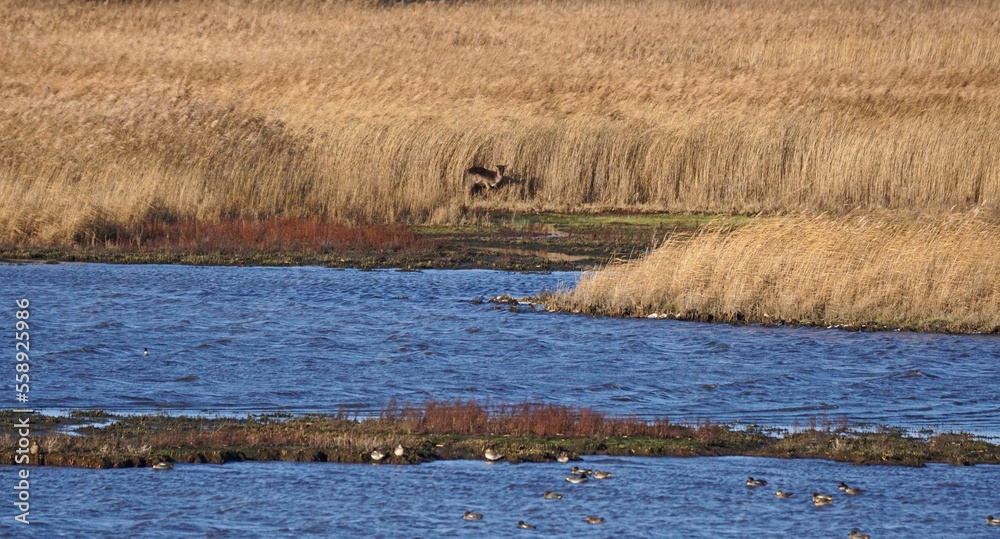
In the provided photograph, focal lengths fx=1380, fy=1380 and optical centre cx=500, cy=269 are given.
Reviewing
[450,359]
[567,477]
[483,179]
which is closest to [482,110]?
[483,179]

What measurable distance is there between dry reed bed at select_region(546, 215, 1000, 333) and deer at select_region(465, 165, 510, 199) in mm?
10544

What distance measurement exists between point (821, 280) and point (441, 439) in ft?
26.6

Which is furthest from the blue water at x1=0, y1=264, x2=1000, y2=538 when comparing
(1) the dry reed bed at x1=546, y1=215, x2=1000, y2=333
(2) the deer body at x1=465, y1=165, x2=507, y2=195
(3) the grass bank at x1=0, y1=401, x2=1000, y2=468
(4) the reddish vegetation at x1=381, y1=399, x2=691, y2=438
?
(2) the deer body at x1=465, y1=165, x2=507, y2=195

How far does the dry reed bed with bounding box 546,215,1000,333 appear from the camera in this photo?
55.2 ft

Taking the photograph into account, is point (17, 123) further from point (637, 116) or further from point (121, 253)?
point (637, 116)

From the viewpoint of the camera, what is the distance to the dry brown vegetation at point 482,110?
1078 inches

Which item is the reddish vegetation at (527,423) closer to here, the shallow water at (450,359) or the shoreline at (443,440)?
the shoreline at (443,440)

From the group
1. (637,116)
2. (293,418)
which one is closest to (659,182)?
(637,116)

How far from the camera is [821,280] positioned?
56.4 ft

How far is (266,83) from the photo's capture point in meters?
38.3

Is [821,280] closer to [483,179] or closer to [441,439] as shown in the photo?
A: [441,439]

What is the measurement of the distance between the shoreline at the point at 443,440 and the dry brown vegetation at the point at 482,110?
45.7ft

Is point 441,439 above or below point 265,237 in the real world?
below

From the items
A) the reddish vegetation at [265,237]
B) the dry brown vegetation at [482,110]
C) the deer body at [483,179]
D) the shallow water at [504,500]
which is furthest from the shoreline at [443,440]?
the deer body at [483,179]
